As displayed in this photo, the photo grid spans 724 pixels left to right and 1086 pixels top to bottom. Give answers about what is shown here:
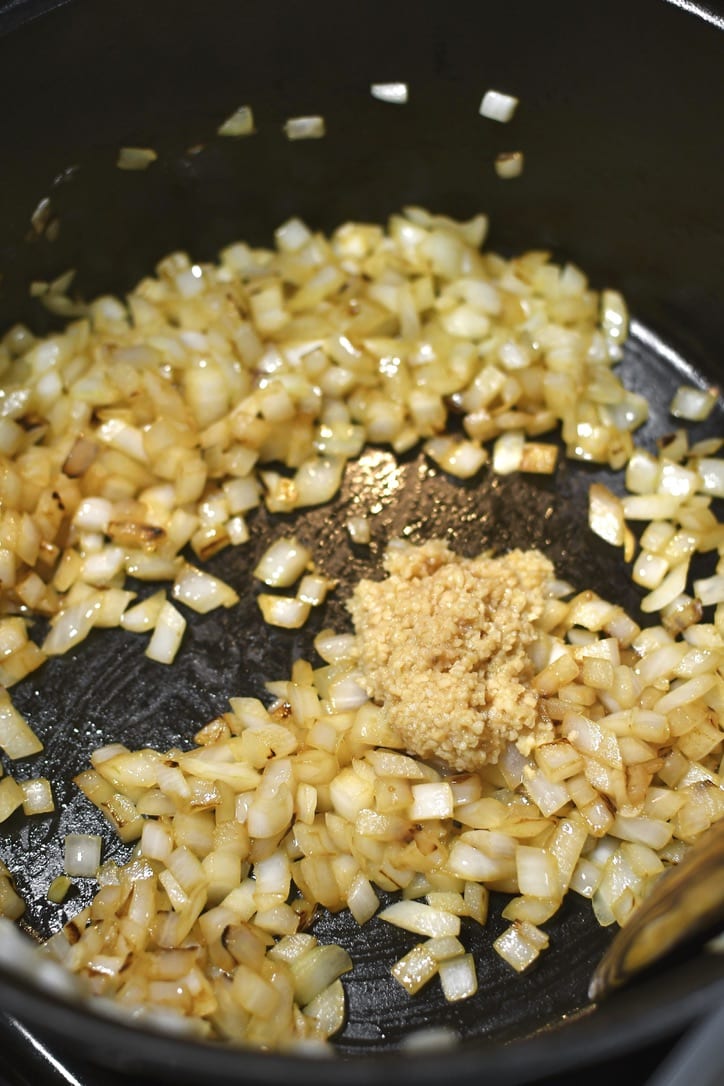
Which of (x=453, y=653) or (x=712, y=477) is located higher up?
(x=453, y=653)

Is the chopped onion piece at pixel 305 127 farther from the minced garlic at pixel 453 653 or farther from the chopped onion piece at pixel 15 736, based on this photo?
the chopped onion piece at pixel 15 736

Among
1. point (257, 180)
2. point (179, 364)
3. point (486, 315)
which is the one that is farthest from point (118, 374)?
point (486, 315)

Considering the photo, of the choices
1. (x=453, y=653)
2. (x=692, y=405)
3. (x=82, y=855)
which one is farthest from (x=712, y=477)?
(x=82, y=855)

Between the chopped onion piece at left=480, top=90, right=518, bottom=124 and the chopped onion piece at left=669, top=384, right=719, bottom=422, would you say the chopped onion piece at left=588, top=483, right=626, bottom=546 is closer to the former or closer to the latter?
the chopped onion piece at left=669, top=384, right=719, bottom=422

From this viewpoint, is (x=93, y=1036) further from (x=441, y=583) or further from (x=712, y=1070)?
(x=441, y=583)

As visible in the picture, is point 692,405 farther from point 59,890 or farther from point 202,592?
point 59,890

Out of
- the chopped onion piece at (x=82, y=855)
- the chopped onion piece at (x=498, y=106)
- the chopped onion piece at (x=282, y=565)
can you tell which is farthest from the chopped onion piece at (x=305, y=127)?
the chopped onion piece at (x=82, y=855)
